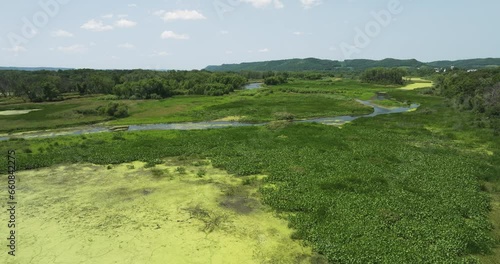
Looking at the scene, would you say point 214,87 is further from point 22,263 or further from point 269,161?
point 22,263

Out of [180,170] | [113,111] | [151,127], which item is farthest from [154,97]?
[180,170]

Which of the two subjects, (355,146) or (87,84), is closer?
(355,146)

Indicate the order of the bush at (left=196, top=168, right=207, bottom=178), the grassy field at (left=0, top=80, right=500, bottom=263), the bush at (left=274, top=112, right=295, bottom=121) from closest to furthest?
the grassy field at (left=0, top=80, right=500, bottom=263) < the bush at (left=196, top=168, right=207, bottom=178) < the bush at (left=274, top=112, right=295, bottom=121)

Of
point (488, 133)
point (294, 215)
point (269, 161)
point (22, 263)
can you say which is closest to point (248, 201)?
point (294, 215)

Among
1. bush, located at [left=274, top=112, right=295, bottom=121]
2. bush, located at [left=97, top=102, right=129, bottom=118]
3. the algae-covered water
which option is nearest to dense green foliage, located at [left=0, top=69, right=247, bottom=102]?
bush, located at [left=97, top=102, right=129, bottom=118]

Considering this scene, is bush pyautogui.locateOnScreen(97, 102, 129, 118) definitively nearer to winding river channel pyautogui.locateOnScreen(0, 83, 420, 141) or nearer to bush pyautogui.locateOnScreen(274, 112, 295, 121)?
winding river channel pyautogui.locateOnScreen(0, 83, 420, 141)

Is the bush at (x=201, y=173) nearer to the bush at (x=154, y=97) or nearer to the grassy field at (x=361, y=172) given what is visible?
the grassy field at (x=361, y=172)
